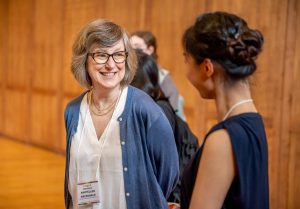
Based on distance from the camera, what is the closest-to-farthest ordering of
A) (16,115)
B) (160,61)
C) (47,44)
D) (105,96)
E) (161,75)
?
(105,96) < (161,75) < (160,61) < (47,44) < (16,115)

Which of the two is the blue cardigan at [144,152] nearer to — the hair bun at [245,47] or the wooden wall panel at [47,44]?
the hair bun at [245,47]

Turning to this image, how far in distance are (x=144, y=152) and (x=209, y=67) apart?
2.66ft

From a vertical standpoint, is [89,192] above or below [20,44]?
below

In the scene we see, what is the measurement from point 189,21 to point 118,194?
3.52 meters

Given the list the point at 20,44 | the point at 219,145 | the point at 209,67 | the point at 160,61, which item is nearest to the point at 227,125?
the point at 219,145

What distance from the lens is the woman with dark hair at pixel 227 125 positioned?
1.28 m

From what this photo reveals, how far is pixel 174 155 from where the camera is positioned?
2.17 meters

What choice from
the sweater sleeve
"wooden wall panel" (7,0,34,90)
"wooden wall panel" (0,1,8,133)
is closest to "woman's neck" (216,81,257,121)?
the sweater sleeve

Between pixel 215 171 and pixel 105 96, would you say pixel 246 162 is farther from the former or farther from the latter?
pixel 105 96

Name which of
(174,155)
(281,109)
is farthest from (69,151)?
(281,109)

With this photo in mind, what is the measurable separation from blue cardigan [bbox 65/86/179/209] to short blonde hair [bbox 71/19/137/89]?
21cm

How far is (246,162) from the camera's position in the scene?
50.9 inches

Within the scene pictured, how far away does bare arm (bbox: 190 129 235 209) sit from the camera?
1.27 m

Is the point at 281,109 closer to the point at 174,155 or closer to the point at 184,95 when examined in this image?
the point at 184,95
